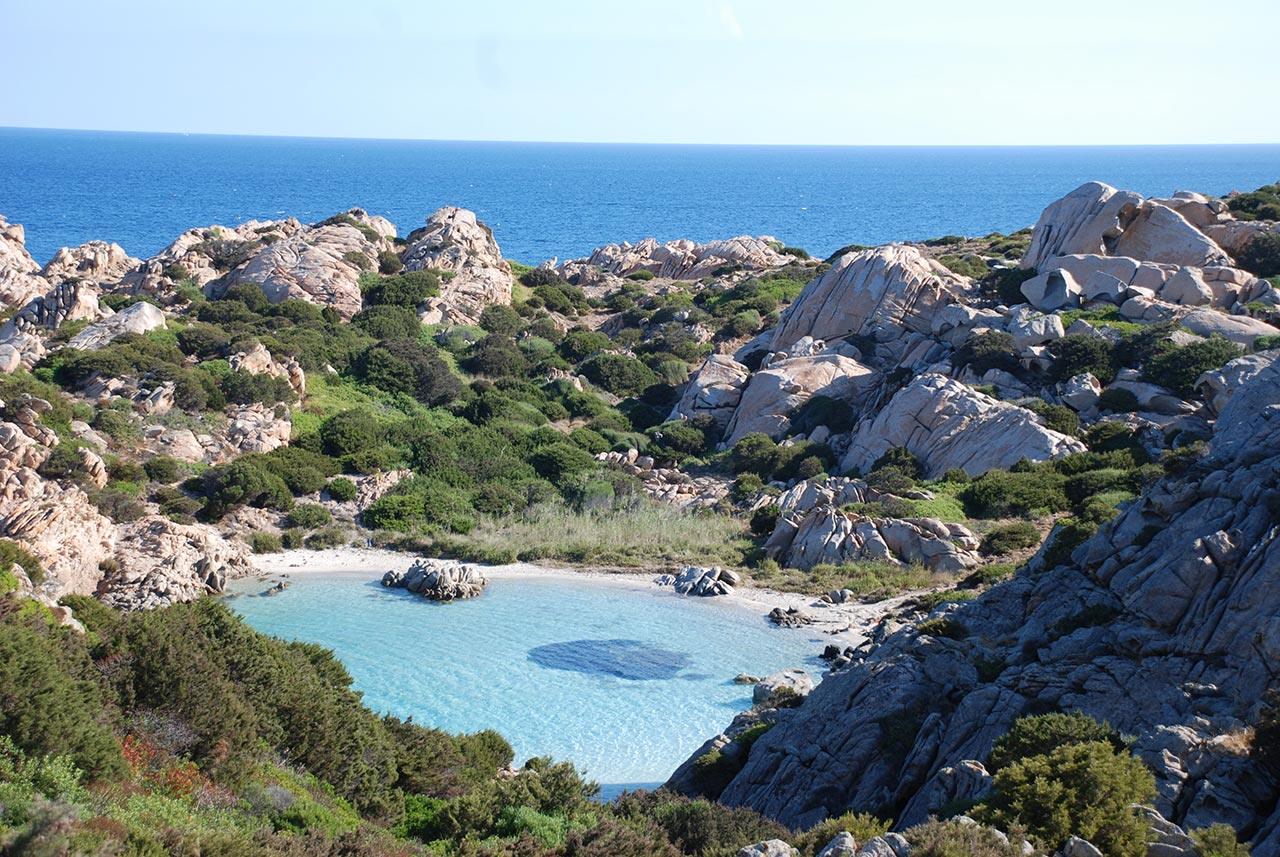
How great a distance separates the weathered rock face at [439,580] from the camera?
81.6 feet

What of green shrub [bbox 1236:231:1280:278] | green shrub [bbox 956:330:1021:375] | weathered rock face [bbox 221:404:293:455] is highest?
green shrub [bbox 1236:231:1280:278]

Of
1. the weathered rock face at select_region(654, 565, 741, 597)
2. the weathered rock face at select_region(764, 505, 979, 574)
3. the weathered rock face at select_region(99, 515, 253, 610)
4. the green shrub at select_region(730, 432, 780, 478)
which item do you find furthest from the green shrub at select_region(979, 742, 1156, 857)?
the green shrub at select_region(730, 432, 780, 478)

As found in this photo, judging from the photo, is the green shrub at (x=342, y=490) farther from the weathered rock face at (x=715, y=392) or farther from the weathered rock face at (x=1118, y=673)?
the weathered rock face at (x=1118, y=673)

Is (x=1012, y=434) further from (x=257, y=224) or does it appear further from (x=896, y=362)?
(x=257, y=224)

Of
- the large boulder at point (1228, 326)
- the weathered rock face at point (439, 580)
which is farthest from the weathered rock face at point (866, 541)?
the large boulder at point (1228, 326)

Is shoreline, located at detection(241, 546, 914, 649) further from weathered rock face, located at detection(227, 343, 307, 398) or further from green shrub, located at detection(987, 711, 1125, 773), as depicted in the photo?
green shrub, located at detection(987, 711, 1125, 773)

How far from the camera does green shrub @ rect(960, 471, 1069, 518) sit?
26.5 meters

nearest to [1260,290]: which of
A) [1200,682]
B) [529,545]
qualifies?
[529,545]

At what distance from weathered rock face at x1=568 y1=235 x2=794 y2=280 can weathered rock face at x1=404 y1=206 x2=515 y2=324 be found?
25.3 ft

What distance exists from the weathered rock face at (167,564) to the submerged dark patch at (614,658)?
802 centimetres

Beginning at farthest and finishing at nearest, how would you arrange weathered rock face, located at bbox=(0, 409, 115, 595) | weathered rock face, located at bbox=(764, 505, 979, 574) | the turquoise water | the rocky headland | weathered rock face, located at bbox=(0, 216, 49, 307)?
weathered rock face, located at bbox=(0, 216, 49, 307), weathered rock face, located at bbox=(764, 505, 979, 574), weathered rock face, located at bbox=(0, 409, 115, 595), the turquoise water, the rocky headland

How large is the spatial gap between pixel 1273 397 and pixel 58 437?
2858 cm

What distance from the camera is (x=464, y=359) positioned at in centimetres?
4144

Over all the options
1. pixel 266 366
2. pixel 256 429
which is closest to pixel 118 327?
pixel 266 366
